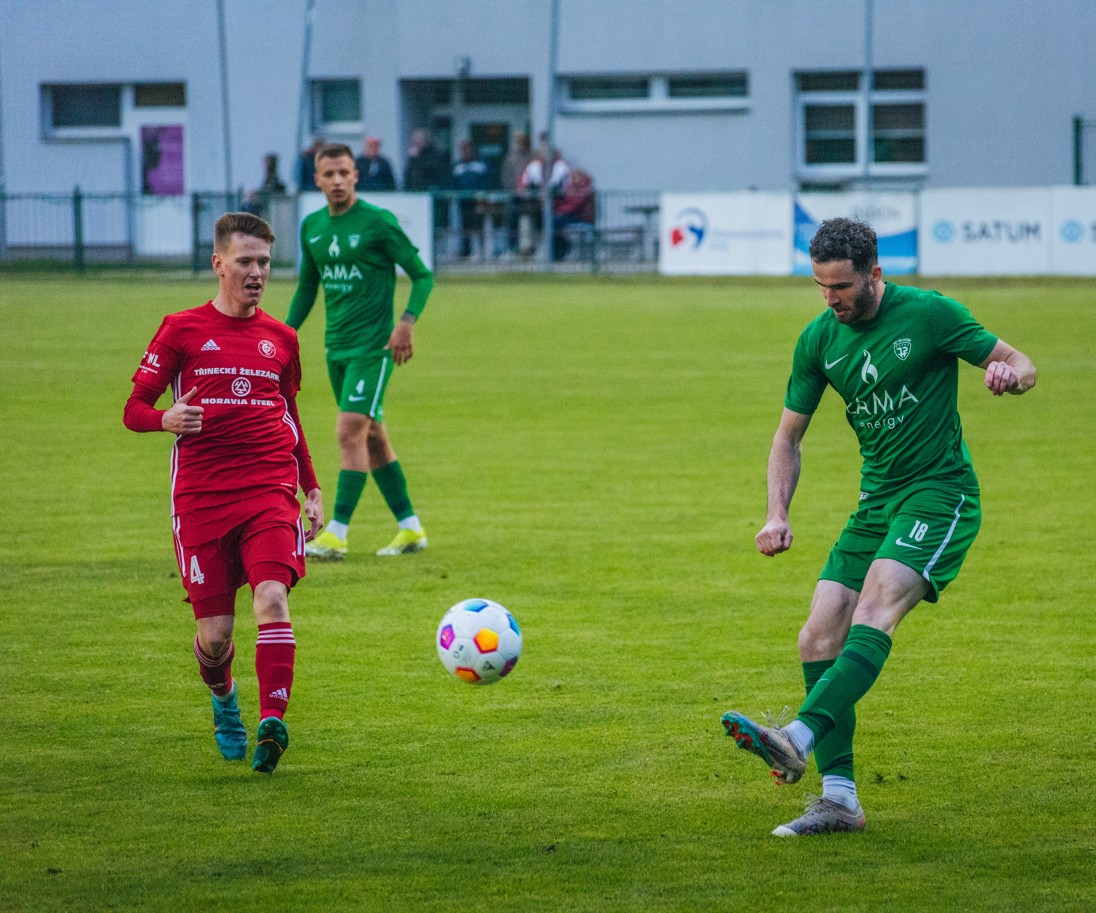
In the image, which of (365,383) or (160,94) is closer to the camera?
(365,383)

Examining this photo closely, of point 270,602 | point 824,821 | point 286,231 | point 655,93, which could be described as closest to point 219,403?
point 270,602

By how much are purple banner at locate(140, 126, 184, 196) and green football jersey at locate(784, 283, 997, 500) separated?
3517cm

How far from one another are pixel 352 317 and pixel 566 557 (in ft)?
6.34

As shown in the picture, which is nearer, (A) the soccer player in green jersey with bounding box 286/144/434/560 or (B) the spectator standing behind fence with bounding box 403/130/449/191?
(A) the soccer player in green jersey with bounding box 286/144/434/560

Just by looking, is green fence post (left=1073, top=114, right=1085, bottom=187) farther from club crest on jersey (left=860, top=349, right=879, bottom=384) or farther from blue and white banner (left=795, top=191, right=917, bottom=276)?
club crest on jersey (left=860, top=349, right=879, bottom=384)

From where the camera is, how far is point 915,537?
5273 mm

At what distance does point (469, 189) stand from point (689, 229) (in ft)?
17.7

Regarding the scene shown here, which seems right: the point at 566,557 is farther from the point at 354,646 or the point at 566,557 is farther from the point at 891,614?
the point at 891,614

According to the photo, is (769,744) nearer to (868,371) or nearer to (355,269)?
(868,371)

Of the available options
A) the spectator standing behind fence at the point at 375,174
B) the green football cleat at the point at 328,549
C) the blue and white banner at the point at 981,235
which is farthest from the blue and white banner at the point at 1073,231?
the green football cleat at the point at 328,549

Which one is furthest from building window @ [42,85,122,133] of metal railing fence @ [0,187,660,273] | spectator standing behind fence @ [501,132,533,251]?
spectator standing behind fence @ [501,132,533,251]

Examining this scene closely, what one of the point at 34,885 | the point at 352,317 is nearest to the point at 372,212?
the point at 352,317

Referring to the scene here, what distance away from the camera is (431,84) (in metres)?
38.6

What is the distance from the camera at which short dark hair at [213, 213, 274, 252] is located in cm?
614
